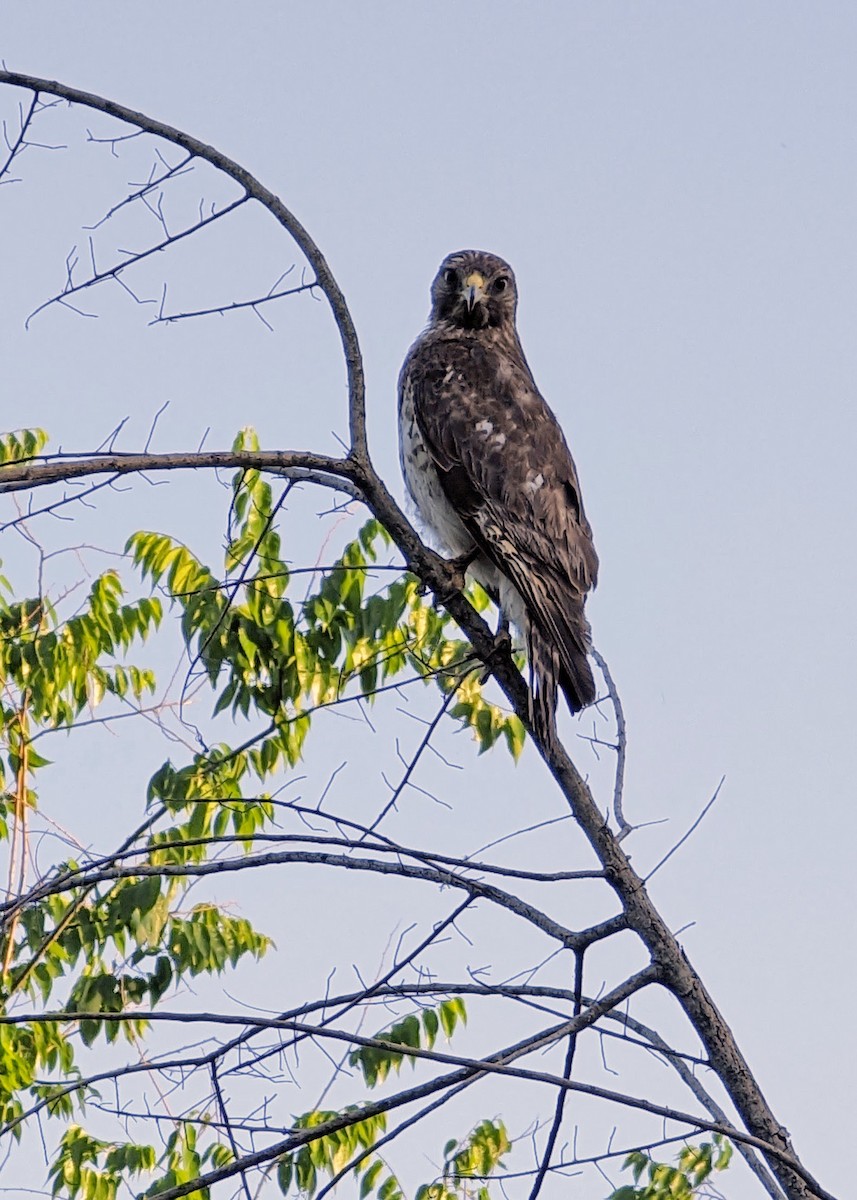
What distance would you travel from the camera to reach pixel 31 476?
2713 millimetres

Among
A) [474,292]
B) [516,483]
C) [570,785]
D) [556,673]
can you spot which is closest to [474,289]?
[474,292]

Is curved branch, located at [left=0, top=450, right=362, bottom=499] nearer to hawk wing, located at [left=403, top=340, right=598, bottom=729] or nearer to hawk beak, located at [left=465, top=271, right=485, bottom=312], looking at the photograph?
hawk wing, located at [left=403, top=340, right=598, bottom=729]

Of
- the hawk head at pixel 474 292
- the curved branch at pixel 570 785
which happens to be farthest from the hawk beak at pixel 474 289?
the curved branch at pixel 570 785

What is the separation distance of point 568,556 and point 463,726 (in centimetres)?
98

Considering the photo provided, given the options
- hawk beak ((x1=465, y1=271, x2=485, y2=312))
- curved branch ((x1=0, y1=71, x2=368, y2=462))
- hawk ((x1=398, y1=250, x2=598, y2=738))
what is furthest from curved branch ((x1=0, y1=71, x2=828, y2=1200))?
hawk beak ((x1=465, y1=271, x2=485, y2=312))

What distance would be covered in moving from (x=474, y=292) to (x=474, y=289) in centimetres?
2

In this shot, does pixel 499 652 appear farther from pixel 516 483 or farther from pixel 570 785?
pixel 516 483

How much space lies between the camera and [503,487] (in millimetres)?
5199

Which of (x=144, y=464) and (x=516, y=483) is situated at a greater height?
(x=516, y=483)

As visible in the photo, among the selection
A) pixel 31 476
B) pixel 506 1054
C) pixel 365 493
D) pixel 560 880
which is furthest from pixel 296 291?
pixel 506 1054

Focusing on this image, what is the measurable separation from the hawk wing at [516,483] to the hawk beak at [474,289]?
249mm

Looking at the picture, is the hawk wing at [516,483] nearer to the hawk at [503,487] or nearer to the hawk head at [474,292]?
the hawk at [503,487]

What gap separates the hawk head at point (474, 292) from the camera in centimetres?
616

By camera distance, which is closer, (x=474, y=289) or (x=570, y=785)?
(x=570, y=785)
